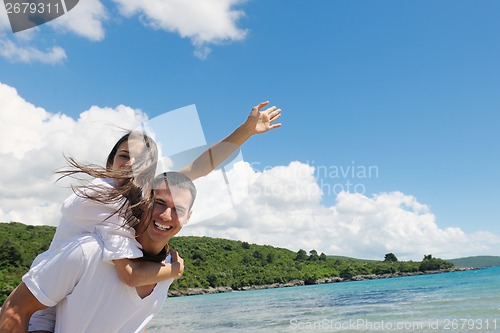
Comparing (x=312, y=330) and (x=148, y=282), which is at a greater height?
(x=148, y=282)

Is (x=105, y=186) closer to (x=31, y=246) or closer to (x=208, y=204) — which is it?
(x=208, y=204)

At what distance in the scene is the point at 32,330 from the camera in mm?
1712

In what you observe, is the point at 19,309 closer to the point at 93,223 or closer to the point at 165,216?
the point at 93,223

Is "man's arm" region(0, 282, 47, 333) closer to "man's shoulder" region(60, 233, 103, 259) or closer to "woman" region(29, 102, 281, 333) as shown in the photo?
"woman" region(29, 102, 281, 333)

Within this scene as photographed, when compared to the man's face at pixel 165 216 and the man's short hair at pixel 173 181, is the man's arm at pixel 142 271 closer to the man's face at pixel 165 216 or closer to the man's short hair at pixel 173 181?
the man's face at pixel 165 216

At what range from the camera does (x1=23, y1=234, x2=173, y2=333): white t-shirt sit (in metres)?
1.64

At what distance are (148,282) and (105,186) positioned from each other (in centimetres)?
42

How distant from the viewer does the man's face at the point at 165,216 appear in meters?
1.89

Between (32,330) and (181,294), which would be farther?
(181,294)

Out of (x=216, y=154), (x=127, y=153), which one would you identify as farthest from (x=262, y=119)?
(x=127, y=153)

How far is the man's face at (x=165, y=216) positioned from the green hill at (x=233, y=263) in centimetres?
4861

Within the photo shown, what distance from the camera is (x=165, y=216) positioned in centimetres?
188

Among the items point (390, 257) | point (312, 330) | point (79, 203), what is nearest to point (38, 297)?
point (79, 203)

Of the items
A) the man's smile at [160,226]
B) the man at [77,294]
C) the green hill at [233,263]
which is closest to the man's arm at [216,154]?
the man's smile at [160,226]
